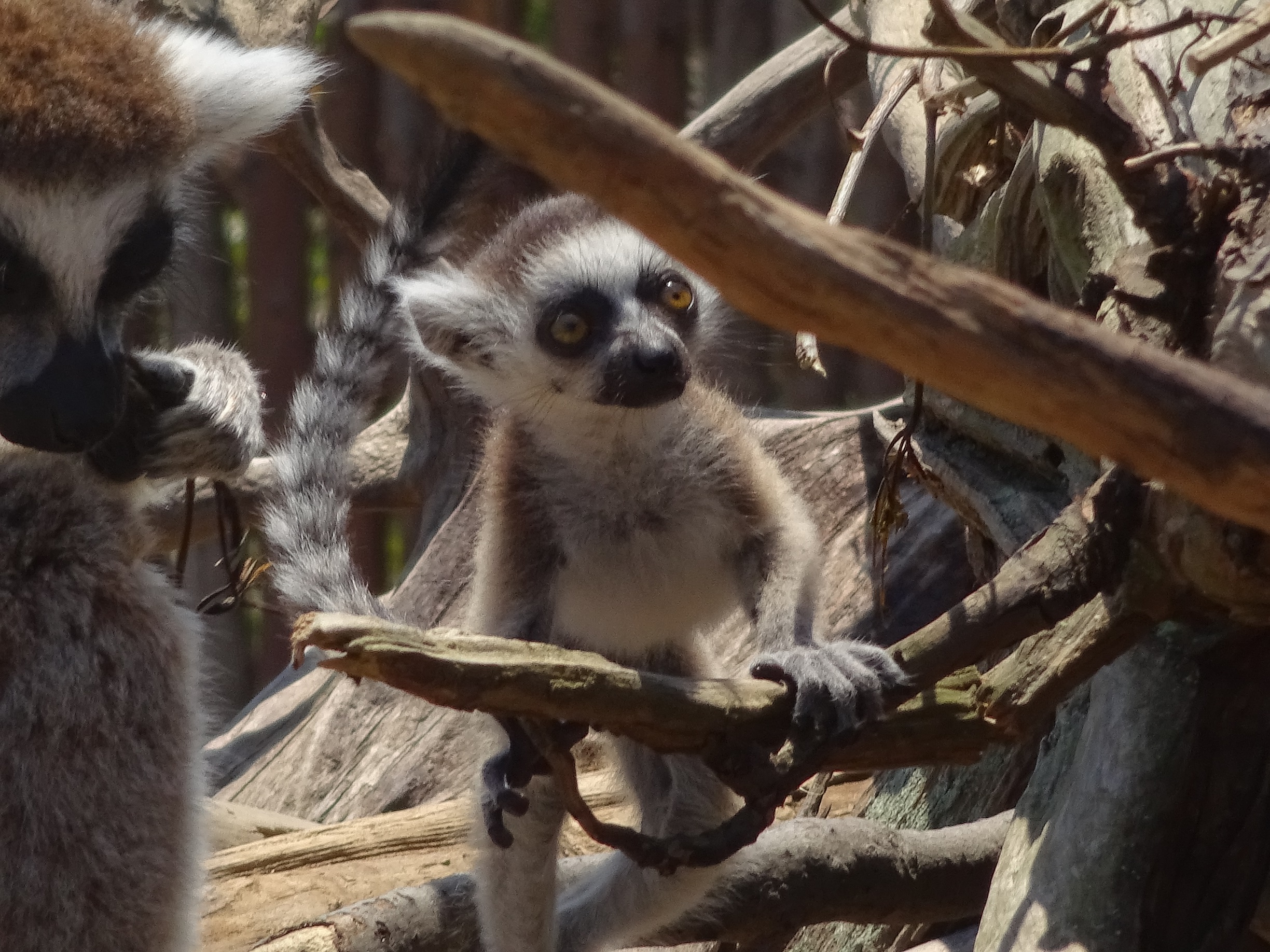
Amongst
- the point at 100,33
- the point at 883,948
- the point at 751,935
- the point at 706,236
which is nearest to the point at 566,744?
the point at 706,236

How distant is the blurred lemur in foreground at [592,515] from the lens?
2578 mm

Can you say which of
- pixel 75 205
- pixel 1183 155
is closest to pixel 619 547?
pixel 75 205

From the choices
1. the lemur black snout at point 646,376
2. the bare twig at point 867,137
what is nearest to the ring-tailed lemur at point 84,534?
the lemur black snout at point 646,376

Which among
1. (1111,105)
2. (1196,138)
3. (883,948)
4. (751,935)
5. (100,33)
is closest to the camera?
(1111,105)

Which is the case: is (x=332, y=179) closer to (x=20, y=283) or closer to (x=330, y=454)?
(x=330, y=454)

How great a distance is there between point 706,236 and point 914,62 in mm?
2020

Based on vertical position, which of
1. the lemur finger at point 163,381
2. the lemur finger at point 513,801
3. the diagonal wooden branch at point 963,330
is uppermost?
the lemur finger at point 163,381

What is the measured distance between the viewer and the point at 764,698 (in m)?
1.83

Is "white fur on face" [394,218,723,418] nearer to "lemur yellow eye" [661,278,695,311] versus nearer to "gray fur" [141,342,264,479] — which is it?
"lemur yellow eye" [661,278,695,311]

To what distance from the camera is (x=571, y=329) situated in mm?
2789

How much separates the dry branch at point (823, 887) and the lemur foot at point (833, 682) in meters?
0.72

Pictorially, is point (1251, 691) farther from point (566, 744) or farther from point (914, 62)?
point (914, 62)

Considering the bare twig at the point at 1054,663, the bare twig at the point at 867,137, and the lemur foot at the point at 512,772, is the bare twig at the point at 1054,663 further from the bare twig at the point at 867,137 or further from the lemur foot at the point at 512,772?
the bare twig at the point at 867,137

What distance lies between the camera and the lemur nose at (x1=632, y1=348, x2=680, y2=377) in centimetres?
255
